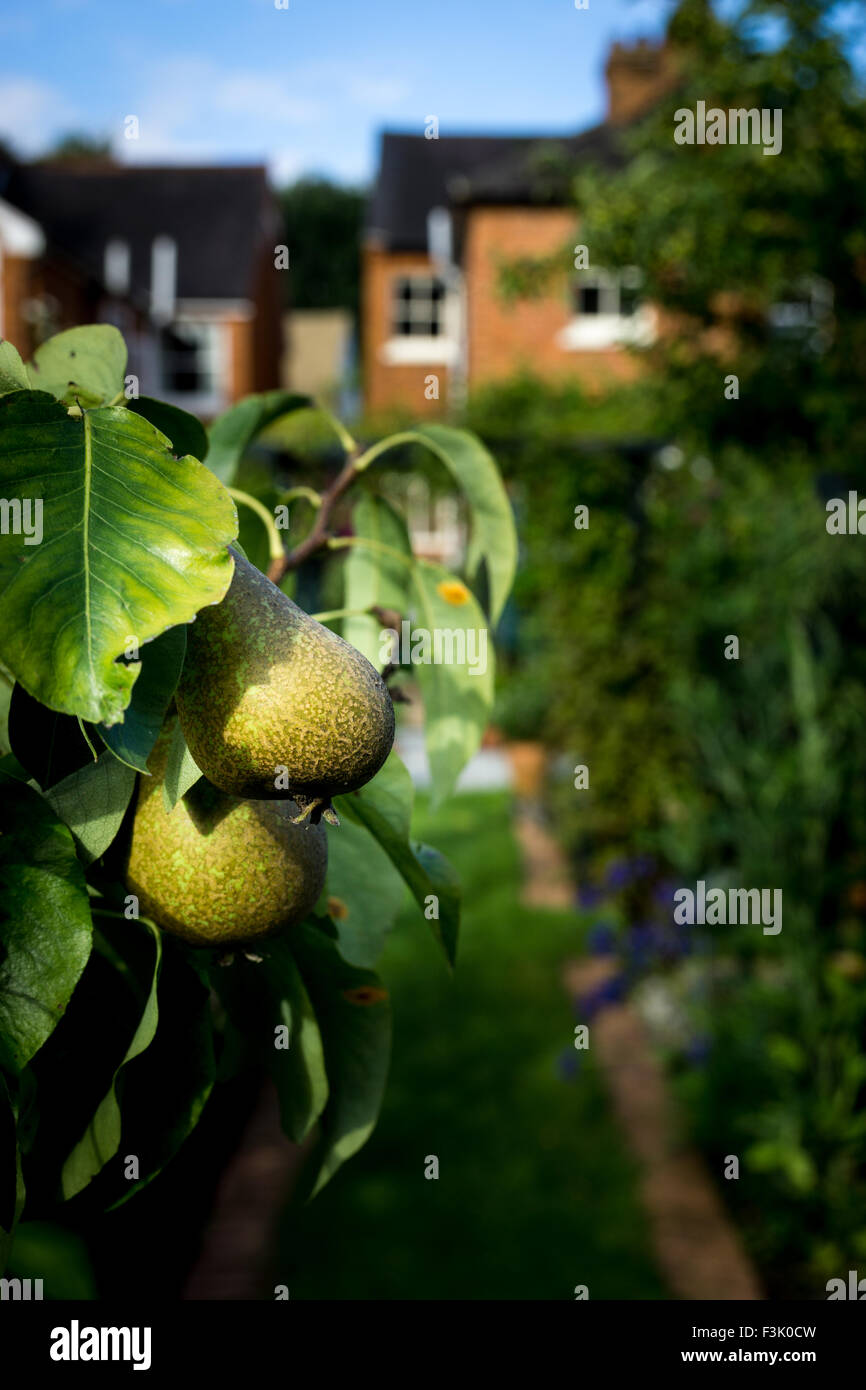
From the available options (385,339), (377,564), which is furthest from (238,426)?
(385,339)

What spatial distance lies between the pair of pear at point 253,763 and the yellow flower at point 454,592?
0.40 metres

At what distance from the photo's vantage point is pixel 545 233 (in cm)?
1744

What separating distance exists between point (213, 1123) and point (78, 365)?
3.50 meters

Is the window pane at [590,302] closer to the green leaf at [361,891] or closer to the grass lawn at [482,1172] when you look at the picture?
the grass lawn at [482,1172]

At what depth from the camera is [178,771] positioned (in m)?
0.64

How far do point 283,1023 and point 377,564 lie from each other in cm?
46

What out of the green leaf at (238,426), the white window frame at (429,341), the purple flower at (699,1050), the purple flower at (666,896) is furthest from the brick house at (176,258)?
→ the green leaf at (238,426)

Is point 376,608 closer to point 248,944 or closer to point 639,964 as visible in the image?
point 248,944

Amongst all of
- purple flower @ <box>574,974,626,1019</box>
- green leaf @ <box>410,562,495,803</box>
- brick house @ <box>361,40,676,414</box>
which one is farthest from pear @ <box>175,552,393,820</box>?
brick house @ <box>361,40,676,414</box>

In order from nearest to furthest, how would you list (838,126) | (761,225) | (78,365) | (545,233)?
(78,365) < (838,126) < (761,225) < (545,233)

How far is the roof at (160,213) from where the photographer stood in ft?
85.0

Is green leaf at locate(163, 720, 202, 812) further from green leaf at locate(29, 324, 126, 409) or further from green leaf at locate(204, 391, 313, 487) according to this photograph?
green leaf at locate(204, 391, 313, 487)

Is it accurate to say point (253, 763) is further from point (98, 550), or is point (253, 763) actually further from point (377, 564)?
point (377, 564)

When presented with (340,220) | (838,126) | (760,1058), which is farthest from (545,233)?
(340,220)
